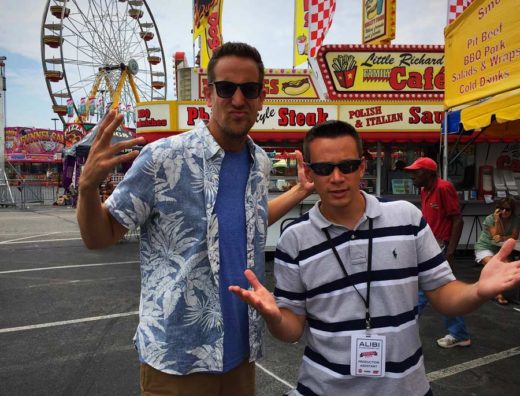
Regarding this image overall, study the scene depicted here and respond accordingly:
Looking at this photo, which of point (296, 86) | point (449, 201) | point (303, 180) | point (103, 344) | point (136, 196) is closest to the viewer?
point (136, 196)

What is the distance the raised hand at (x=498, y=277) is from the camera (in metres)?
1.29

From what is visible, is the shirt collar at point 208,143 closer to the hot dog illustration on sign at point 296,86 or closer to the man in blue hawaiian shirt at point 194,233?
the man in blue hawaiian shirt at point 194,233

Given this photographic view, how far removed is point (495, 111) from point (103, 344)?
4702 mm

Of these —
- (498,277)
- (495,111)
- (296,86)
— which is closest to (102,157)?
(498,277)

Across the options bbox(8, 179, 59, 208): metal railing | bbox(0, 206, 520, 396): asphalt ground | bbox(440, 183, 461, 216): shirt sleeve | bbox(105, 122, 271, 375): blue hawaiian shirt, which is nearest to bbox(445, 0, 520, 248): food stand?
bbox(440, 183, 461, 216): shirt sleeve

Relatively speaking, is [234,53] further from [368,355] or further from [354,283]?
[368,355]

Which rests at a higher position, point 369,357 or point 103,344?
point 369,357

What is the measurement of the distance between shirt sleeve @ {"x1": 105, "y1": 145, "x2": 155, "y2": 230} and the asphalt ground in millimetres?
2102

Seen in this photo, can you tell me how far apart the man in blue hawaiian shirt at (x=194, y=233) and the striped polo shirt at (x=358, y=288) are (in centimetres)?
20

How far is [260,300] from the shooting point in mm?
1303

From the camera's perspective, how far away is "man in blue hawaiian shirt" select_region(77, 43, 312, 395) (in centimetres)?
142

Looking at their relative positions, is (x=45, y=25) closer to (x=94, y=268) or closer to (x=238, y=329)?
(x=94, y=268)

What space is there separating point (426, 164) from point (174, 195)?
3.44 m

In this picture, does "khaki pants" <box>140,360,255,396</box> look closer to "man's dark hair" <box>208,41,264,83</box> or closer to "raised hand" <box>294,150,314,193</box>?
"raised hand" <box>294,150,314,193</box>
